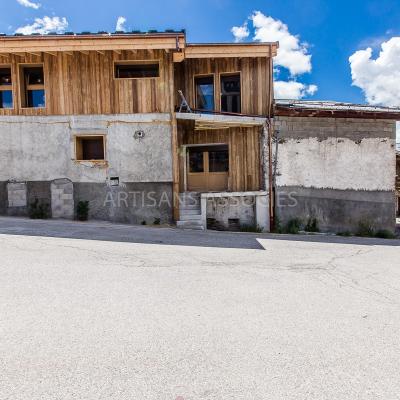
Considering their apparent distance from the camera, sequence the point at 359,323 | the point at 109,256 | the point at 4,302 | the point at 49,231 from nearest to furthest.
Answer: the point at 359,323 → the point at 4,302 → the point at 109,256 → the point at 49,231

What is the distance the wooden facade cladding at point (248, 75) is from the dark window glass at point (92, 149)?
5206 millimetres

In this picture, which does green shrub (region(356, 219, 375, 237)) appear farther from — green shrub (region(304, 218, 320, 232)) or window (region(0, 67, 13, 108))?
Answer: window (region(0, 67, 13, 108))

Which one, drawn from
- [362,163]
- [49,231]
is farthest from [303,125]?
[49,231]

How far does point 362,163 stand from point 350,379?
11789mm

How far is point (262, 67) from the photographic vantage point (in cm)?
1270

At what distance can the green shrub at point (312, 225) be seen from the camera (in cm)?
1242

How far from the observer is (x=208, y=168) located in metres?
14.0

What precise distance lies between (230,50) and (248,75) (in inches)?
49.2

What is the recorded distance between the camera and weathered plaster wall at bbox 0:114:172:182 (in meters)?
11.6

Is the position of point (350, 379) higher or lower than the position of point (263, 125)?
lower

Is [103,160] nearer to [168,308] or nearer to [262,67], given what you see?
→ [262,67]

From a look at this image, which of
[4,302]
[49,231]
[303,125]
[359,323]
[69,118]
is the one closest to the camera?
[359,323]

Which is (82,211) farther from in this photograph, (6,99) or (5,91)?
(5,91)

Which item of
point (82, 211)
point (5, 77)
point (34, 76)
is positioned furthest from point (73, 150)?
point (5, 77)
